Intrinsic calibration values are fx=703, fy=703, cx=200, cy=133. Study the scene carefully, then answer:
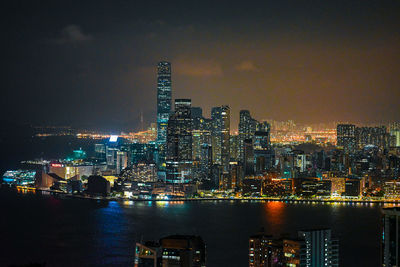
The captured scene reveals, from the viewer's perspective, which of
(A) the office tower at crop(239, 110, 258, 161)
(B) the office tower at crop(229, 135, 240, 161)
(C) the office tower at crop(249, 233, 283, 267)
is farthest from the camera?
(A) the office tower at crop(239, 110, 258, 161)

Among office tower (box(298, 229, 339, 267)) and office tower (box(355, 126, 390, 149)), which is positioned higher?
office tower (box(355, 126, 390, 149))

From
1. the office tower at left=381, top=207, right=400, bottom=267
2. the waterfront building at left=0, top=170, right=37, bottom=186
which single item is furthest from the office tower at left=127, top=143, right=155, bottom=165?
the office tower at left=381, top=207, right=400, bottom=267

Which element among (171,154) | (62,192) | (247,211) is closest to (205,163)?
(171,154)

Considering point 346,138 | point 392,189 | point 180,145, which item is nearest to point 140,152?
point 180,145

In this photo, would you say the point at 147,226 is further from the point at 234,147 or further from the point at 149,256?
the point at 234,147

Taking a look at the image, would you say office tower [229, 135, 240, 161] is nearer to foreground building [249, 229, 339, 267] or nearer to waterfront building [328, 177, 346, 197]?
waterfront building [328, 177, 346, 197]

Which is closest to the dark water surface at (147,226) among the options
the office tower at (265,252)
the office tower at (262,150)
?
the office tower at (265,252)

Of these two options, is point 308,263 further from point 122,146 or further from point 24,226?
point 122,146
